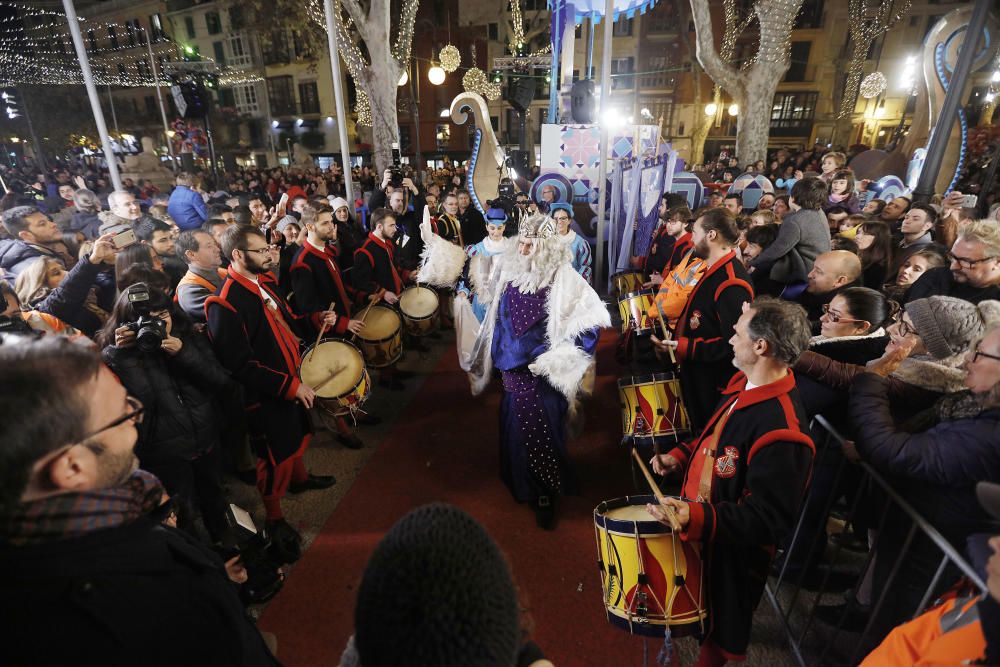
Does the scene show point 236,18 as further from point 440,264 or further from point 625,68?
point 440,264

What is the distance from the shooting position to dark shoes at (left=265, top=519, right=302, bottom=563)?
10.4 ft

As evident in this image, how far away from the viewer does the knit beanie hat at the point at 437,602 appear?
72 centimetres

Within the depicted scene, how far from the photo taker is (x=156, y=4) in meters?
32.8

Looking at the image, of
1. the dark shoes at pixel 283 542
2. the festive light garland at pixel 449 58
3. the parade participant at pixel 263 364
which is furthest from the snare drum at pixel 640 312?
the festive light garland at pixel 449 58

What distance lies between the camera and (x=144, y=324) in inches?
94.9

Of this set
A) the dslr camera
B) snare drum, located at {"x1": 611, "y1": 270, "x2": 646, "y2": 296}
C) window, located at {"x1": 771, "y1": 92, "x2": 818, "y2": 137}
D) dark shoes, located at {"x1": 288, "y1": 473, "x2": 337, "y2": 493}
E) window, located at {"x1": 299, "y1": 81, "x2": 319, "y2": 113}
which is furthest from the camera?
window, located at {"x1": 299, "y1": 81, "x2": 319, "y2": 113}

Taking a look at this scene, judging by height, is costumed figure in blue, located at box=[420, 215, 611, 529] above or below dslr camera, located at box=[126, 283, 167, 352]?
below

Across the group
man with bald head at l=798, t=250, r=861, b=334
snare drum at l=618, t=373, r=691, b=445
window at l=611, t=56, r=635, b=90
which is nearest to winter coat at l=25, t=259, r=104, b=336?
snare drum at l=618, t=373, r=691, b=445

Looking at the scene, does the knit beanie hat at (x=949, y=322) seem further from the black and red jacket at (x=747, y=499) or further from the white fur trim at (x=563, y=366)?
the white fur trim at (x=563, y=366)

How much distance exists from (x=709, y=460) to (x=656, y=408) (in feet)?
3.34

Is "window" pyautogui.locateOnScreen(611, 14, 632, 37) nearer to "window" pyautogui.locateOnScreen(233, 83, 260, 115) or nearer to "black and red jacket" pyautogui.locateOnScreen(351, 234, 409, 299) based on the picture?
"window" pyautogui.locateOnScreen(233, 83, 260, 115)

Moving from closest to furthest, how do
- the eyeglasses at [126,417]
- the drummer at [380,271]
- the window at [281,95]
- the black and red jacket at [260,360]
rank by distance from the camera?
the eyeglasses at [126,417], the black and red jacket at [260,360], the drummer at [380,271], the window at [281,95]

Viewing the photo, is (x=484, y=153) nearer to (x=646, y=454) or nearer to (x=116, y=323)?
(x=646, y=454)

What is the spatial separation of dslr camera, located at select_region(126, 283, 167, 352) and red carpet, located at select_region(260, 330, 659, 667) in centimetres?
177
